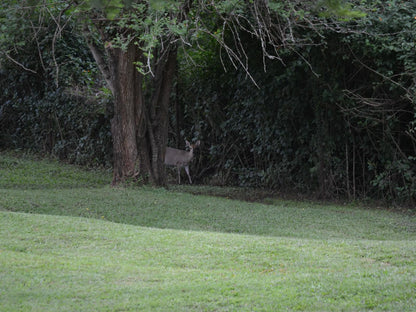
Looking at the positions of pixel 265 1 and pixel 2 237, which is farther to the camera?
pixel 265 1

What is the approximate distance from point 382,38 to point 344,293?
21.9 ft

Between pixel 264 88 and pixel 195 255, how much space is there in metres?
7.23

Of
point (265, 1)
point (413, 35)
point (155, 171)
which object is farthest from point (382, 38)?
point (155, 171)

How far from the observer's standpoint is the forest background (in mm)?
10133

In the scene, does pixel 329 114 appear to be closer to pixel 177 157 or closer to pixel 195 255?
pixel 177 157

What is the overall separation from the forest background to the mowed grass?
1.41 m

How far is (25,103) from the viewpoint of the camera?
1859 cm

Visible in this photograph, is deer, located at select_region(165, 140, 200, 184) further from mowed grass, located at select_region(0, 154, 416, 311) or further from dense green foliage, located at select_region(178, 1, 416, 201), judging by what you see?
mowed grass, located at select_region(0, 154, 416, 311)

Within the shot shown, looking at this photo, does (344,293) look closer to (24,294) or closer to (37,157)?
(24,294)

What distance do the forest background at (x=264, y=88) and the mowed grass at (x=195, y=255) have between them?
4.61 ft

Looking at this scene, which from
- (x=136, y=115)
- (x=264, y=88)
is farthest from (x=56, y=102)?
(x=264, y=88)

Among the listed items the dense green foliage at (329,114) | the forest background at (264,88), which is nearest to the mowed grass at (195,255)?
the dense green foliage at (329,114)

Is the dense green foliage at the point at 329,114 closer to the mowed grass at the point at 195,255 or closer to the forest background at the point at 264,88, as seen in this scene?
the forest background at the point at 264,88

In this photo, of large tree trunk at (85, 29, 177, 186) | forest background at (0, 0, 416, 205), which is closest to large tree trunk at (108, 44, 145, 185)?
large tree trunk at (85, 29, 177, 186)
